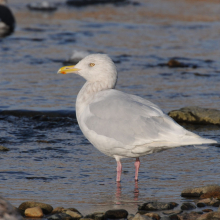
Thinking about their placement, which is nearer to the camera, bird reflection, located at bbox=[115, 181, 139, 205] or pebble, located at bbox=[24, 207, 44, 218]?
pebble, located at bbox=[24, 207, 44, 218]

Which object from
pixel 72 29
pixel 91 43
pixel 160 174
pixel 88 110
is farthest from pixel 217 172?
pixel 72 29

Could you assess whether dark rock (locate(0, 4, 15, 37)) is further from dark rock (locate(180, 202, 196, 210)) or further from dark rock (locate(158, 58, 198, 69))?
dark rock (locate(180, 202, 196, 210))

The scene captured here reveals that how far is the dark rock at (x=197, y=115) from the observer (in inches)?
311

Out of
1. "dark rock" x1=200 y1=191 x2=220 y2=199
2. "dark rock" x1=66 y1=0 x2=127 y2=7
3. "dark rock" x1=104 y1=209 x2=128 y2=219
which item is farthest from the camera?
"dark rock" x1=66 y1=0 x2=127 y2=7

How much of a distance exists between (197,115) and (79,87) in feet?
10.1

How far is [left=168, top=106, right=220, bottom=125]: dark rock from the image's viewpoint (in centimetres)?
789

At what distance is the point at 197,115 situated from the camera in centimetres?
799

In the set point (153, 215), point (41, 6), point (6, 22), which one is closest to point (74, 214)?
point (153, 215)

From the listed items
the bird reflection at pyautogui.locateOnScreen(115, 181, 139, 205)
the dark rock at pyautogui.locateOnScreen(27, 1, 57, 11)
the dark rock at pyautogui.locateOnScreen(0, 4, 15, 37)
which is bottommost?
the bird reflection at pyautogui.locateOnScreen(115, 181, 139, 205)

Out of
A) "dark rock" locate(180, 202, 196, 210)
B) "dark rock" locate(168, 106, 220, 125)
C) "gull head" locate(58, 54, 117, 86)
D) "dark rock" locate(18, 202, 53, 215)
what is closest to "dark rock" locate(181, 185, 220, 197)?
"dark rock" locate(180, 202, 196, 210)

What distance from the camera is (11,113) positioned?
854 centimetres

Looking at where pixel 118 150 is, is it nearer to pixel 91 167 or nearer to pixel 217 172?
pixel 91 167

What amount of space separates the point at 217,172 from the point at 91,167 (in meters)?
1.43

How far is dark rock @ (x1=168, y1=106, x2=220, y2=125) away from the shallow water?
0.17 meters
